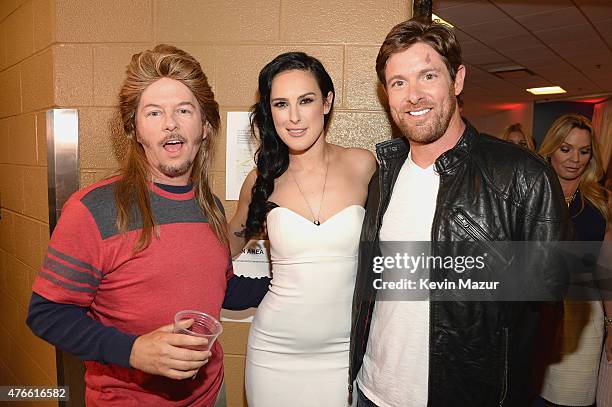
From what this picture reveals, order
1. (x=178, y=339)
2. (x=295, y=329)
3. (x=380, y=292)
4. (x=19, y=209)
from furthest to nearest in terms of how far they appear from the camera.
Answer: (x=19, y=209), (x=295, y=329), (x=380, y=292), (x=178, y=339)

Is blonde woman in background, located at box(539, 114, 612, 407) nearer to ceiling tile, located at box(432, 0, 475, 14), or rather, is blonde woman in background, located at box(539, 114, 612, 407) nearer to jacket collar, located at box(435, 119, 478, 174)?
jacket collar, located at box(435, 119, 478, 174)

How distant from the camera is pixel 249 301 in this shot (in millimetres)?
1678

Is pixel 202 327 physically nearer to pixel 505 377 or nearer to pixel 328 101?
pixel 505 377

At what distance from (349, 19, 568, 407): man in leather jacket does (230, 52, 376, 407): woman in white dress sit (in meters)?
0.12

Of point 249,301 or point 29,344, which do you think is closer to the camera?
point 249,301

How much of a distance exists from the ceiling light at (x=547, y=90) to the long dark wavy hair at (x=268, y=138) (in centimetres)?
818

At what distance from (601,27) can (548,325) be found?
4.77 meters

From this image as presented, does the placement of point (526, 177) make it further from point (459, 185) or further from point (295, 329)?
point (295, 329)

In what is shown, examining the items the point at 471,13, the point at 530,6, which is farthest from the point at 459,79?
the point at 530,6

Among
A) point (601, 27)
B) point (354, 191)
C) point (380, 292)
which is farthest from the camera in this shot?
point (601, 27)

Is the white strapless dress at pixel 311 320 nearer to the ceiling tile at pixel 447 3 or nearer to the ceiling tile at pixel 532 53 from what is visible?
the ceiling tile at pixel 447 3

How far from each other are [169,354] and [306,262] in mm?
662

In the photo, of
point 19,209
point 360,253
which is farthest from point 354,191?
point 19,209

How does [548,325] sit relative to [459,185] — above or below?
below
